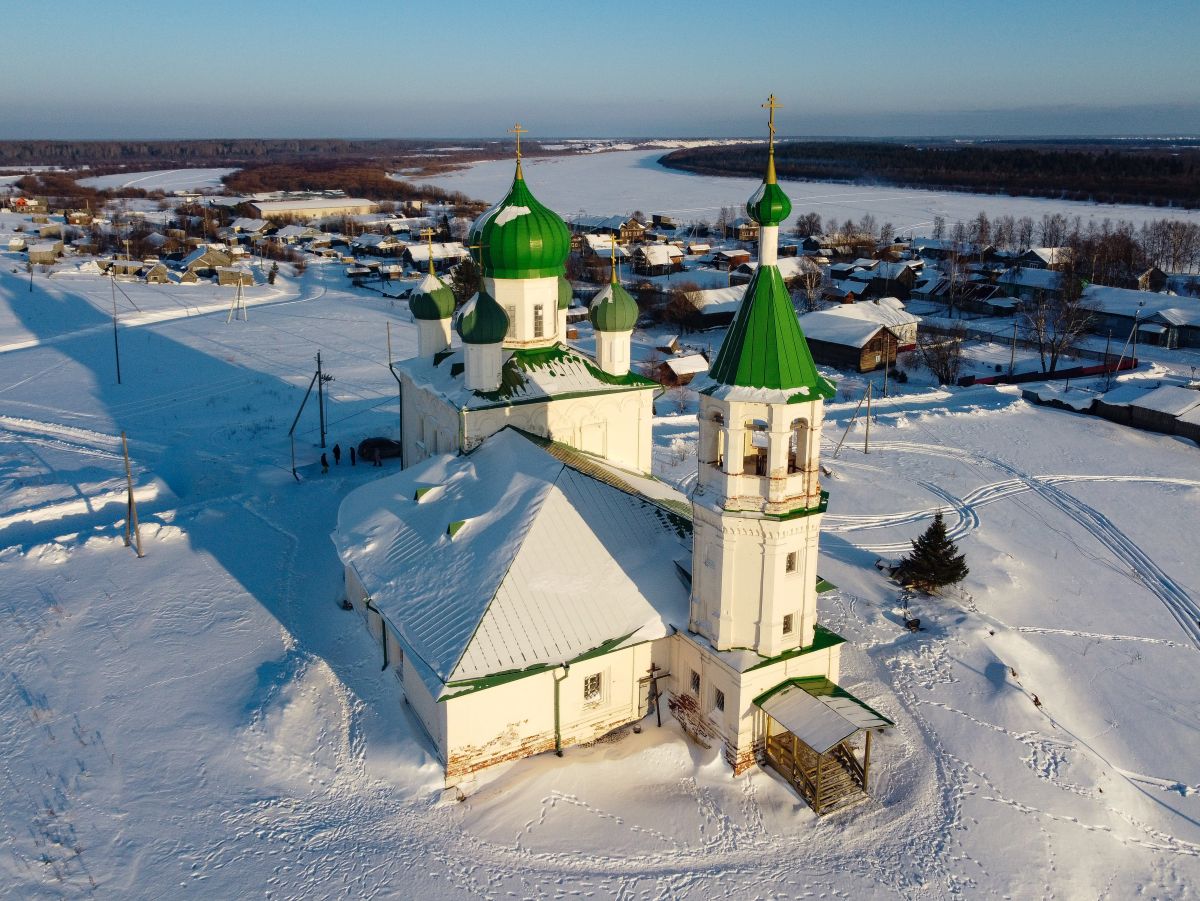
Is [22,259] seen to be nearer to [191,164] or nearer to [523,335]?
[523,335]

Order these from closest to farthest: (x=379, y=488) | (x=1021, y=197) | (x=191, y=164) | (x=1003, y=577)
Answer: (x=379, y=488), (x=1003, y=577), (x=1021, y=197), (x=191, y=164)

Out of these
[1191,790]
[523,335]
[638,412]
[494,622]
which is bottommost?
[1191,790]

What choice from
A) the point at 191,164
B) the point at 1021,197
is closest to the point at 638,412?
the point at 1021,197

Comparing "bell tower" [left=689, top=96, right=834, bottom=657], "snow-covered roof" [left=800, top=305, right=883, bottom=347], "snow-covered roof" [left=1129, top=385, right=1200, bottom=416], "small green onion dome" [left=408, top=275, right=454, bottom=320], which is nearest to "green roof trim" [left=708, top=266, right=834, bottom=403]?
"bell tower" [left=689, top=96, right=834, bottom=657]

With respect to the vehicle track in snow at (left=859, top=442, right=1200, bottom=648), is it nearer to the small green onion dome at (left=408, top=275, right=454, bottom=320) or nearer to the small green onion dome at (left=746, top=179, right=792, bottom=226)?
the small green onion dome at (left=408, top=275, right=454, bottom=320)

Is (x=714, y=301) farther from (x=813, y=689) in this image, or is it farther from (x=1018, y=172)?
(x=1018, y=172)
